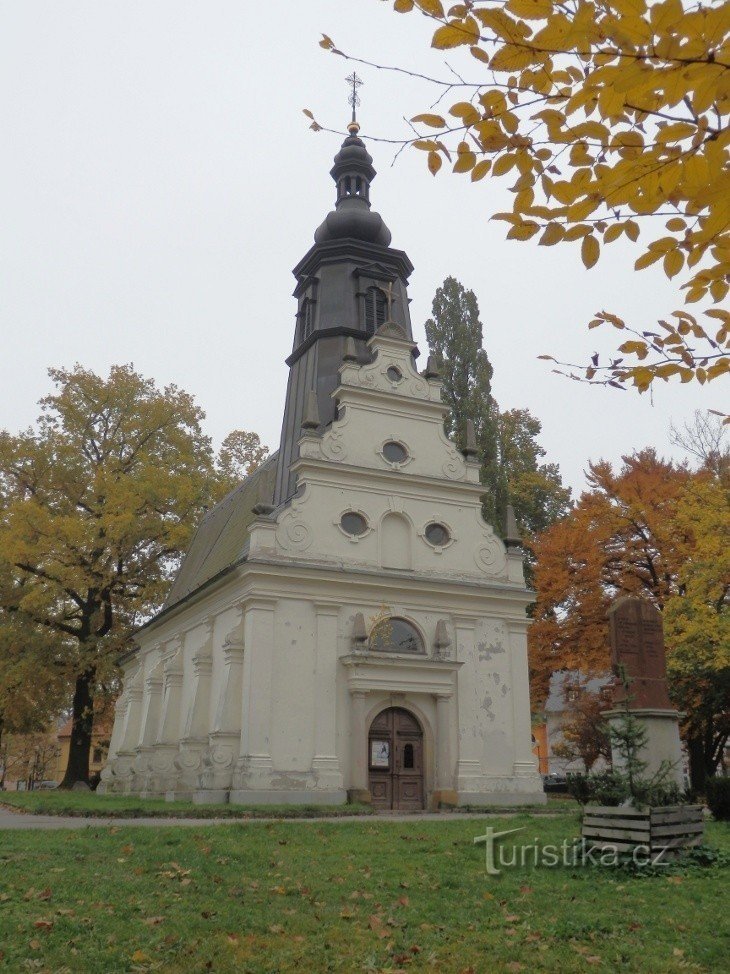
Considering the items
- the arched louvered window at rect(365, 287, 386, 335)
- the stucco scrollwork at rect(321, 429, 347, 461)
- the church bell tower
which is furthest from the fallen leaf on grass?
the arched louvered window at rect(365, 287, 386, 335)

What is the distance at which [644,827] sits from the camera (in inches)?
403

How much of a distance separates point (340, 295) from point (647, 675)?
59.2ft

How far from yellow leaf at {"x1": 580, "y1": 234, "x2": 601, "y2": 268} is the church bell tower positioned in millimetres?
21136

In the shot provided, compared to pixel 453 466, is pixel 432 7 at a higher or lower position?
lower

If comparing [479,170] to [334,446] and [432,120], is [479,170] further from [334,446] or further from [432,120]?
[334,446]

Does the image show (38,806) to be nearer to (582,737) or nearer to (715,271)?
(715,271)

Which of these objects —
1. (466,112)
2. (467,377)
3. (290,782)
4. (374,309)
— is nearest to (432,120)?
(466,112)

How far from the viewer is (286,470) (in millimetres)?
25516

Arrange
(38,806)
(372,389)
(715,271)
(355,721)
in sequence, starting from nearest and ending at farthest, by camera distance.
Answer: (715,271)
(38,806)
(355,721)
(372,389)

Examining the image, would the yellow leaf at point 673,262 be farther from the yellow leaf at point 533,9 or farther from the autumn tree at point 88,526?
the autumn tree at point 88,526

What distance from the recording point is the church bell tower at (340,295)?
26656mm

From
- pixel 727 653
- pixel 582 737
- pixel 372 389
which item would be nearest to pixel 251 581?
pixel 372 389

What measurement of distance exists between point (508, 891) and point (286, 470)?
17.6 metres

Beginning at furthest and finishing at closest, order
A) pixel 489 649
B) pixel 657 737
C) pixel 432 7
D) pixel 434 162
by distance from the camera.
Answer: pixel 489 649
pixel 657 737
pixel 434 162
pixel 432 7
